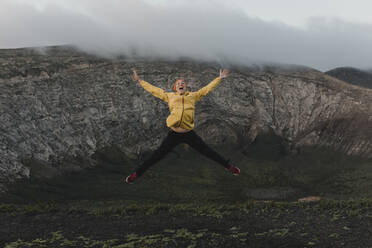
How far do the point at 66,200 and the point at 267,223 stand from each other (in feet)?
209

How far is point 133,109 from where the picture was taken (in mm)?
104312

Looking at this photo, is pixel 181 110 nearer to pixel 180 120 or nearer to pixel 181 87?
pixel 180 120

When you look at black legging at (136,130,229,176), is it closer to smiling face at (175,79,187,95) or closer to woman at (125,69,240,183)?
woman at (125,69,240,183)

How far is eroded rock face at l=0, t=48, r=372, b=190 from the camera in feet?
261

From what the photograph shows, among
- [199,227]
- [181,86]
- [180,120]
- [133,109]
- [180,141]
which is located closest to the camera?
[180,120]

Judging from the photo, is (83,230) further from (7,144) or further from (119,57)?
(119,57)

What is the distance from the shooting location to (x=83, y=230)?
17.8 meters

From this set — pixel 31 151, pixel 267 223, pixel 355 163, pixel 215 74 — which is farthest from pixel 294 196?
pixel 267 223

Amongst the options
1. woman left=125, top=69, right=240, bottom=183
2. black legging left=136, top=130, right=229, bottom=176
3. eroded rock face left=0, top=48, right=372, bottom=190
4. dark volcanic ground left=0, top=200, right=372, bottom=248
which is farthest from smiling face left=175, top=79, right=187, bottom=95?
eroded rock face left=0, top=48, right=372, bottom=190

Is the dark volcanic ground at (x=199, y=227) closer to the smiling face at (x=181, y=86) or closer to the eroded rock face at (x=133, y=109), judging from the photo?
the smiling face at (x=181, y=86)

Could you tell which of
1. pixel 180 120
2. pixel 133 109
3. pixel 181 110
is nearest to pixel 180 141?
pixel 180 120

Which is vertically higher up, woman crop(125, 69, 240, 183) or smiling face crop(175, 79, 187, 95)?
smiling face crop(175, 79, 187, 95)

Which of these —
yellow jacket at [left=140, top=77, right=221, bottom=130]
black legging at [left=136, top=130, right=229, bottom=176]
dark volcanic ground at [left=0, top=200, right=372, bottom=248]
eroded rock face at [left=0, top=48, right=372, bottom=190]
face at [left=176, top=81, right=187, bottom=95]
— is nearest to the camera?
yellow jacket at [left=140, top=77, right=221, bottom=130]

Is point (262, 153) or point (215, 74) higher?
point (215, 74)
